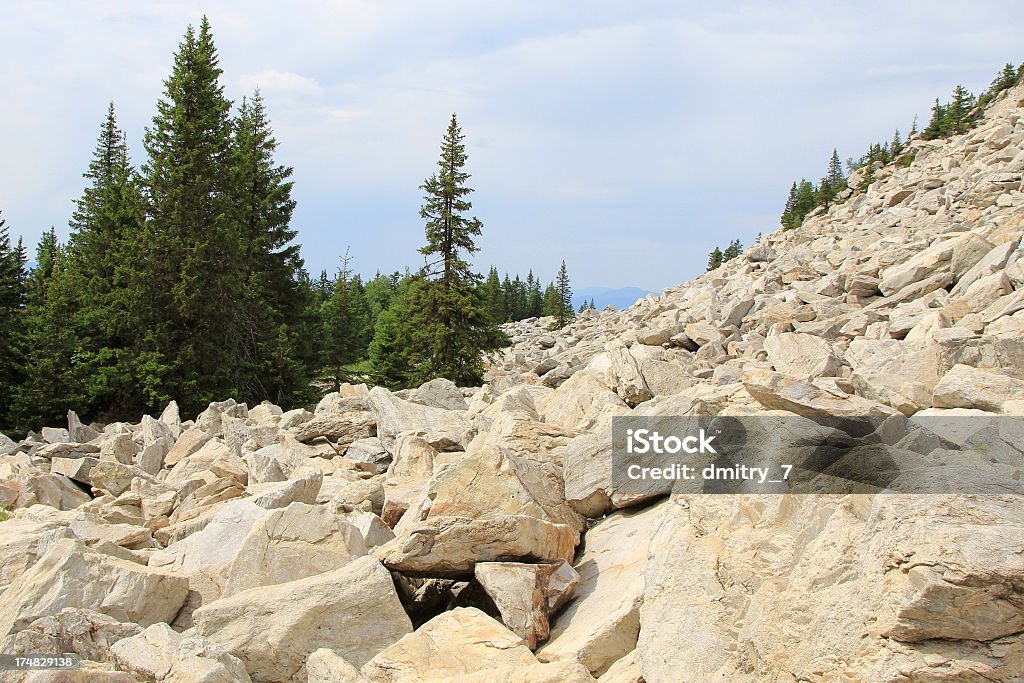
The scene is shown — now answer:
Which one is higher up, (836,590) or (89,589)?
(836,590)

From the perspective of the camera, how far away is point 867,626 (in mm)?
3811

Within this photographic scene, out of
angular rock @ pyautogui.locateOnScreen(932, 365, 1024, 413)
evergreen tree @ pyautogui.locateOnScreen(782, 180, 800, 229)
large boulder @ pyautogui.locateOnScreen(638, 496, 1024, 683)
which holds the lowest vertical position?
large boulder @ pyautogui.locateOnScreen(638, 496, 1024, 683)

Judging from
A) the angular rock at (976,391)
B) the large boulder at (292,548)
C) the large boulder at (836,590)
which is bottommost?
the large boulder at (292,548)

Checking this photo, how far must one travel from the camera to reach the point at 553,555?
632 centimetres

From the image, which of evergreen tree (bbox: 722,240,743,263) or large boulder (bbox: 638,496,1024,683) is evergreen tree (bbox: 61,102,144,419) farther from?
evergreen tree (bbox: 722,240,743,263)

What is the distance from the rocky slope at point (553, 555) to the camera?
381cm

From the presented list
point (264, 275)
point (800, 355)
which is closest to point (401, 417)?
point (800, 355)

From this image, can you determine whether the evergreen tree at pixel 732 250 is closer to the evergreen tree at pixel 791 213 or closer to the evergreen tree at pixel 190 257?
the evergreen tree at pixel 791 213

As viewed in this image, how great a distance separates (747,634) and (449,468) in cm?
345

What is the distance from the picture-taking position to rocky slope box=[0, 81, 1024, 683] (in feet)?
12.5

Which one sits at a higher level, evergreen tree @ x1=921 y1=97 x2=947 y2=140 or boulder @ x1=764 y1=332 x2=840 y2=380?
evergreen tree @ x1=921 y1=97 x2=947 y2=140

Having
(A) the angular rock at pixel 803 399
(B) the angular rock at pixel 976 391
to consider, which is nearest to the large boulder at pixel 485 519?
(A) the angular rock at pixel 803 399

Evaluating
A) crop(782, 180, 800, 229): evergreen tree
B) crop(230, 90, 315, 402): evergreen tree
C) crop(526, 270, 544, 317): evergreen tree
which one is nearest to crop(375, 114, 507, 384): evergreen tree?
crop(230, 90, 315, 402): evergreen tree

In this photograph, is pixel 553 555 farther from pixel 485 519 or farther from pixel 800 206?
pixel 800 206
